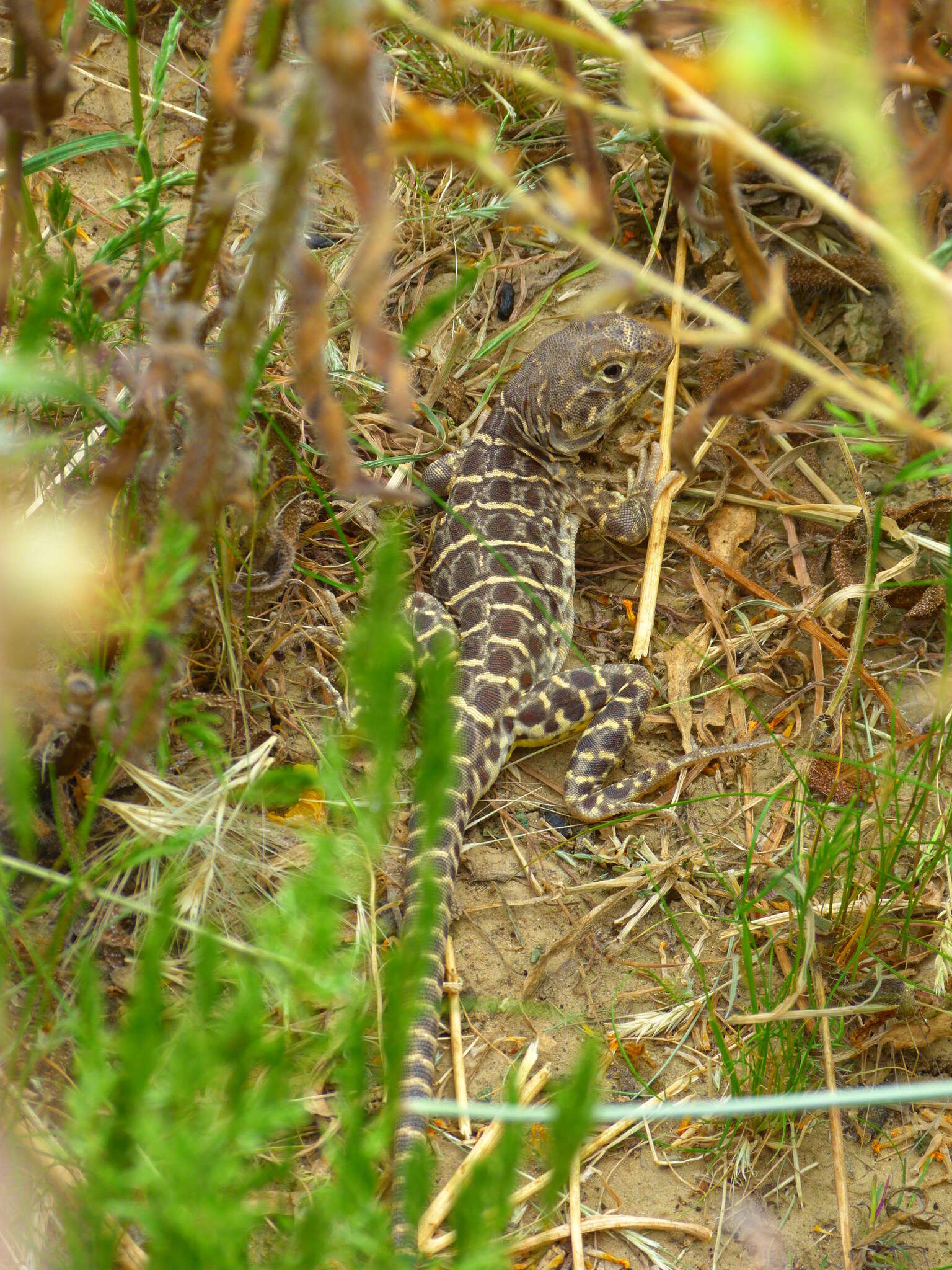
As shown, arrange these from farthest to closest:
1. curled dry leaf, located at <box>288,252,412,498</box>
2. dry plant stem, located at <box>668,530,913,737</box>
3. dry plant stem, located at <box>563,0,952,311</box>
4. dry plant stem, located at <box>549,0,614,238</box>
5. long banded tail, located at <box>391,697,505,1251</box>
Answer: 1. dry plant stem, located at <box>668,530,913,737</box>
2. long banded tail, located at <box>391,697,505,1251</box>
3. dry plant stem, located at <box>549,0,614,238</box>
4. curled dry leaf, located at <box>288,252,412,498</box>
5. dry plant stem, located at <box>563,0,952,311</box>

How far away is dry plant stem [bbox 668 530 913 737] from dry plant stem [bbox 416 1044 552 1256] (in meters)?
1.56

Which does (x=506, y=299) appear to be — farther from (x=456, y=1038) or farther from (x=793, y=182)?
(x=793, y=182)

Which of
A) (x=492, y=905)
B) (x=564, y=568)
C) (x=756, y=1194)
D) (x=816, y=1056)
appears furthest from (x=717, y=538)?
(x=756, y=1194)

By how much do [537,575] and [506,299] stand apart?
1.40 meters

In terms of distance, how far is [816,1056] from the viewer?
3.36 meters

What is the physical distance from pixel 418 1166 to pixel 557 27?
1662mm

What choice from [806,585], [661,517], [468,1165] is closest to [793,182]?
[468,1165]

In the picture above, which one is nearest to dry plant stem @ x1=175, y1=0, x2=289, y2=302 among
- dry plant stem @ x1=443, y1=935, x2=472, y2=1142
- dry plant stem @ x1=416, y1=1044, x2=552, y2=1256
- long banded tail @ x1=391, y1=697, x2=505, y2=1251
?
long banded tail @ x1=391, y1=697, x2=505, y2=1251

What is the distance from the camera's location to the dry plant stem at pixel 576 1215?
121 inches

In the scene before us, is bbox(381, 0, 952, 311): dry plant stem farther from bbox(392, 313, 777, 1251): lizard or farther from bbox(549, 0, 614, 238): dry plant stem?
bbox(392, 313, 777, 1251): lizard

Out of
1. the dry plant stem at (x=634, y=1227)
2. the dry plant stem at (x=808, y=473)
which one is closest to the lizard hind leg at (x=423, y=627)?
the dry plant stem at (x=808, y=473)

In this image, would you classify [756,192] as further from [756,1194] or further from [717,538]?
[756,1194]

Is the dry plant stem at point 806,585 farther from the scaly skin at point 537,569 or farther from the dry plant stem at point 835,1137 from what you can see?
the dry plant stem at point 835,1137

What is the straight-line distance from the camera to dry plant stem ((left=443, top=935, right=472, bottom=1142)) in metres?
3.34
